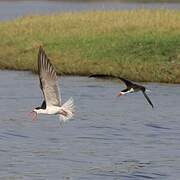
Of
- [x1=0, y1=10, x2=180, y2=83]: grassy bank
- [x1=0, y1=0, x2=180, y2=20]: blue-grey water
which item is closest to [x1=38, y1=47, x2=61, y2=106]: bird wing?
[x1=0, y1=10, x2=180, y2=83]: grassy bank

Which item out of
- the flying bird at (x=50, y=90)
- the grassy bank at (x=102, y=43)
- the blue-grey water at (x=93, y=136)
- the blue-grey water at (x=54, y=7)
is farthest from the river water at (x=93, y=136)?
the blue-grey water at (x=54, y=7)

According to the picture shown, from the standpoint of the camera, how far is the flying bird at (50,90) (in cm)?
1437

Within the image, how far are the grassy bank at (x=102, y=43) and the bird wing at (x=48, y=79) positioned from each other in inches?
441

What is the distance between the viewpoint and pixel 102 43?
3039 cm

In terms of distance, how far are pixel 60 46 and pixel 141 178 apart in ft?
53.2

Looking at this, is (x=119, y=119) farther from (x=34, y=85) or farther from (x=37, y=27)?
(x=37, y=27)

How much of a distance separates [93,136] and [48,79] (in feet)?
14.5

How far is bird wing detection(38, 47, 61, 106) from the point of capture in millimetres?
14336

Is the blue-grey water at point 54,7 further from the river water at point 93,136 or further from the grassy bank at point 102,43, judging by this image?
the river water at point 93,136

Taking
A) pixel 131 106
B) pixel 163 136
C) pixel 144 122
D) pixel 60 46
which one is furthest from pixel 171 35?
pixel 163 136

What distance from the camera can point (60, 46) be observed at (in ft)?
102

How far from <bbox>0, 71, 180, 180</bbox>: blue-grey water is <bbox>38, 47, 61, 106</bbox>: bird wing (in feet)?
4.06

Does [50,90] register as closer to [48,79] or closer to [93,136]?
[48,79]

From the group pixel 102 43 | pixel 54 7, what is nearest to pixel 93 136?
pixel 102 43
